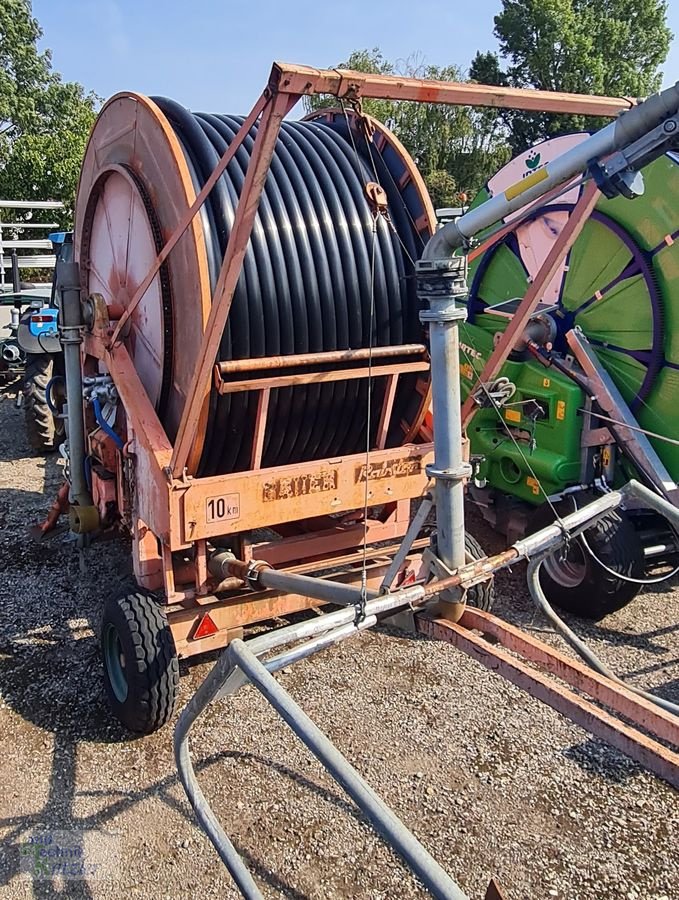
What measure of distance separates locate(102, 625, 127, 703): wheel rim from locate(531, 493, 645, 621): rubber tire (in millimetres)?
2688

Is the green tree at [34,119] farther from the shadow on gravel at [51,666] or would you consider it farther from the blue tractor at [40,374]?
the shadow on gravel at [51,666]

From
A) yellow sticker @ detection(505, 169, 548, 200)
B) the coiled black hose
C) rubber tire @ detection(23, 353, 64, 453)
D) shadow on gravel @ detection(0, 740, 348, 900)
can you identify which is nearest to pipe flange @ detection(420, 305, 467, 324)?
yellow sticker @ detection(505, 169, 548, 200)

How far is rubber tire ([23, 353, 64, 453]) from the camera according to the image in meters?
7.91

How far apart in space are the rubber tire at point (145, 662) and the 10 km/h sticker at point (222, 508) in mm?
522

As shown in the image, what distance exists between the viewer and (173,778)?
3271 mm

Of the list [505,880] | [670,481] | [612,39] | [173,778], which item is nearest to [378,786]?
[505,880]

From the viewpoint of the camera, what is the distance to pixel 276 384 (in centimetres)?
342

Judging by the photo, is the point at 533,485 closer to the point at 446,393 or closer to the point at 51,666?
the point at 446,393

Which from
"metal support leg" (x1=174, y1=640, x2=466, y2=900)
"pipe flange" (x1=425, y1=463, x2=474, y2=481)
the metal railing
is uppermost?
the metal railing

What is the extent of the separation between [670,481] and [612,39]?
1256 inches

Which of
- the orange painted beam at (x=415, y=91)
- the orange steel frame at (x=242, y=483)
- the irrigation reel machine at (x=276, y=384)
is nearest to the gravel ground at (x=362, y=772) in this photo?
the irrigation reel machine at (x=276, y=384)

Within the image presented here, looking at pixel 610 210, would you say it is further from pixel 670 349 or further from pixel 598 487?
pixel 598 487

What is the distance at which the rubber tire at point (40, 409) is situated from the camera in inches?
312

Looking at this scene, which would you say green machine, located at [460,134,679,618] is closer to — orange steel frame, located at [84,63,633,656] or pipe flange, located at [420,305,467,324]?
orange steel frame, located at [84,63,633,656]
